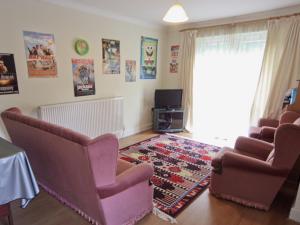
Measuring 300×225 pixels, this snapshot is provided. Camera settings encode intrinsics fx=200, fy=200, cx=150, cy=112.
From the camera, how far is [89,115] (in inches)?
136

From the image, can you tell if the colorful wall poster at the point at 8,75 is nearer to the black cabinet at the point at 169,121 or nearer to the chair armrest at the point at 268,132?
the black cabinet at the point at 169,121

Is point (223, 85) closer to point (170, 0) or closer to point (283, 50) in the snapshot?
point (283, 50)

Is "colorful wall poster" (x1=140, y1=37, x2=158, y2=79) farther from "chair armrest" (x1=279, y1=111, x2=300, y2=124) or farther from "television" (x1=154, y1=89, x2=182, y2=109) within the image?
"chair armrest" (x1=279, y1=111, x2=300, y2=124)

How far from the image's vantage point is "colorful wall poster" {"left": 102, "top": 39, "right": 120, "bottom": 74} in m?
3.61

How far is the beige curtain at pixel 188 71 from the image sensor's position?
4395mm

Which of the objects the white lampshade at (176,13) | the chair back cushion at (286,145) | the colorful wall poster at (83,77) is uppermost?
the white lampshade at (176,13)

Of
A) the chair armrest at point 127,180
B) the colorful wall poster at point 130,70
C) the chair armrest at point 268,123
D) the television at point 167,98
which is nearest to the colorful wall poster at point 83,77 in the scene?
the colorful wall poster at point 130,70

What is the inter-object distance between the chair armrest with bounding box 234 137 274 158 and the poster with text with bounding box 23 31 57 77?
9.29ft

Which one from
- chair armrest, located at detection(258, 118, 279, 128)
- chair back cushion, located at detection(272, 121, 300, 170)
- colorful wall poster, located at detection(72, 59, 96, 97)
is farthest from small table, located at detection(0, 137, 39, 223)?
chair armrest, located at detection(258, 118, 279, 128)

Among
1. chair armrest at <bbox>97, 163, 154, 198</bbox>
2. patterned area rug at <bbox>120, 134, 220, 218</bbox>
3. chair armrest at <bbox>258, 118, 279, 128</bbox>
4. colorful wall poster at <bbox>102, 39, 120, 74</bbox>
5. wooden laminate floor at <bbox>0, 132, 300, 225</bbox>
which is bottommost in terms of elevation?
wooden laminate floor at <bbox>0, 132, 300, 225</bbox>

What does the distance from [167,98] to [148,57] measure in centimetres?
102

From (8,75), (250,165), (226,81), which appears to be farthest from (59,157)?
(226,81)

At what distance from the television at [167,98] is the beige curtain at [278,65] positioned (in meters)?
1.61

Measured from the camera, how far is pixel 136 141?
4.04 meters
